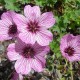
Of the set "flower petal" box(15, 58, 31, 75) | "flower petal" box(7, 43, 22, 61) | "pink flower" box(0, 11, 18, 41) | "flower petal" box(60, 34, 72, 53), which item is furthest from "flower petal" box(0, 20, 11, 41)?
"flower petal" box(60, 34, 72, 53)

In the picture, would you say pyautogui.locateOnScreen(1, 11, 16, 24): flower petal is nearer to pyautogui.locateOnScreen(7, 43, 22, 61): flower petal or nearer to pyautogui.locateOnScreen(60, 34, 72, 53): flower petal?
pyautogui.locateOnScreen(7, 43, 22, 61): flower petal

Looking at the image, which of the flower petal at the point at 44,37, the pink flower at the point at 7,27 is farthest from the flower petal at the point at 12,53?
the flower petal at the point at 44,37

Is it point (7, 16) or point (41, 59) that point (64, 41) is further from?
point (7, 16)

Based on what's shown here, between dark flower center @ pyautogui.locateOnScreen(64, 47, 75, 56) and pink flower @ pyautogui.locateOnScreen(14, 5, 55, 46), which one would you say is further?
dark flower center @ pyautogui.locateOnScreen(64, 47, 75, 56)

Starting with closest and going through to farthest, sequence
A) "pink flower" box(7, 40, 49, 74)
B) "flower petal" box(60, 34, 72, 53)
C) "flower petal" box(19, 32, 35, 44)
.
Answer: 1. "flower petal" box(19, 32, 35, 44)
2. "pink flower" box(7, 40, 49, 74)
3. "flower petal" box(60, 34, 72, 53)

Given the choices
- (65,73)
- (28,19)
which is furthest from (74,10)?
(28,19)

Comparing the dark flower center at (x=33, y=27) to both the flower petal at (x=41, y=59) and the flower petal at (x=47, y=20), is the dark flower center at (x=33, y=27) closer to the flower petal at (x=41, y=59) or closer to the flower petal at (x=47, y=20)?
the flower petal at (x=47, y=20)

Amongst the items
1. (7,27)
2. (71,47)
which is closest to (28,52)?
(7,27)

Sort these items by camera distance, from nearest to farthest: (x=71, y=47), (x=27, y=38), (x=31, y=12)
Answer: (x=27, y=38)
(x=31, y=12)
(x=71, y=47)

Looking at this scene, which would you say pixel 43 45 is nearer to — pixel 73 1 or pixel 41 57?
pixel 41 57
